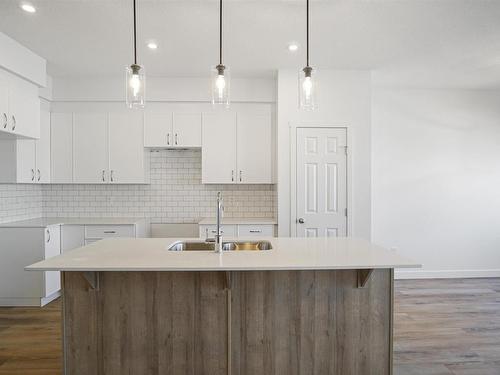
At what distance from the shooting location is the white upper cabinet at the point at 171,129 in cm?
422

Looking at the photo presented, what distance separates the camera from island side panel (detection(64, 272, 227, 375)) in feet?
6.79

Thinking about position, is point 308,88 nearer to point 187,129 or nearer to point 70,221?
point 187,129

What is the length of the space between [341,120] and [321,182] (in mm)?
796

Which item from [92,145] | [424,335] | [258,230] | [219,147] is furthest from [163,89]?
[424,335]

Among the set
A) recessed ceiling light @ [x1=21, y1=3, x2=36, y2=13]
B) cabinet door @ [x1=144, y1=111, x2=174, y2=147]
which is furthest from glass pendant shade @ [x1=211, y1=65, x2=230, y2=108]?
cabinet door @ [x1=144, y1=111, x2=174, y2=147]

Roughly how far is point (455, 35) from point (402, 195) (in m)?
2.28

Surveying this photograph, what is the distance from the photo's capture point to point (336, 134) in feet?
13.0

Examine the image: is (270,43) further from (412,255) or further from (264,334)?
(412,255)

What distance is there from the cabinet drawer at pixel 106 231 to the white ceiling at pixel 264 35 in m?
1.92

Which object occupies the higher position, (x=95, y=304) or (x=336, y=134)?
(x=336, y=134)

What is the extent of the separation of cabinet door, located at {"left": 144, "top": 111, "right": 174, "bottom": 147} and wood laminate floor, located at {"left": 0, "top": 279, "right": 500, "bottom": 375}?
7.32 feet

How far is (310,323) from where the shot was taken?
83.6 inches

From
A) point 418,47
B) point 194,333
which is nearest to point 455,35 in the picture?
point 418,47

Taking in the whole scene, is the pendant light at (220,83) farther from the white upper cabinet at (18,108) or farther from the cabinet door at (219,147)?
the white upper cabinet at (18,108)
